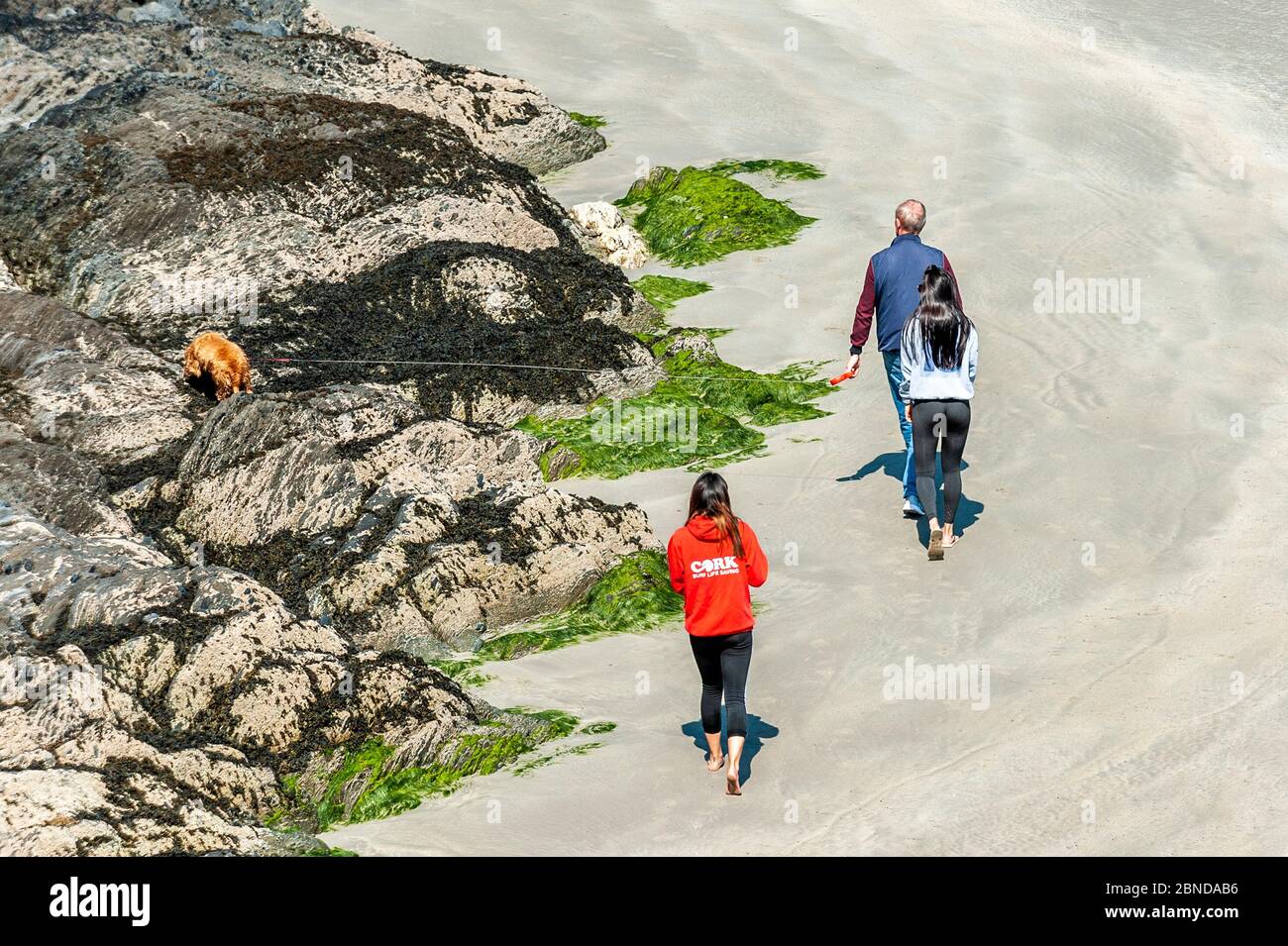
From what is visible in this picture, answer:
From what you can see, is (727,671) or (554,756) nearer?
(727,671)

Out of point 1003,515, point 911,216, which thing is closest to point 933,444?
point 1003,515

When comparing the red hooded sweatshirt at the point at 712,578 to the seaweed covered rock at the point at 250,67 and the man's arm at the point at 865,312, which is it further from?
the seaweed covered rock at the point at 250,67

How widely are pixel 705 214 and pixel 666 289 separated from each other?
2058 mm

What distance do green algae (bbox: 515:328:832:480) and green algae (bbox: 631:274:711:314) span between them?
1548mm

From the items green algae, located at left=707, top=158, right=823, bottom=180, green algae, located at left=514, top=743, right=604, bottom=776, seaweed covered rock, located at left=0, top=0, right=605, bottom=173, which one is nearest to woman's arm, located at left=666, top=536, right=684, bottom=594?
green algae, located at left=514, top=743, right=604, bottom=776

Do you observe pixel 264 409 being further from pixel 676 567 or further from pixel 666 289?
pixel 666 289

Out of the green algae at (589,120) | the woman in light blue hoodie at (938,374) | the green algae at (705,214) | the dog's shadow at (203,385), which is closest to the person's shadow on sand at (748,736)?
the woman in light blue hoodie at (938,374)

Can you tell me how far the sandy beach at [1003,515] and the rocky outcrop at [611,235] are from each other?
2.89 ft

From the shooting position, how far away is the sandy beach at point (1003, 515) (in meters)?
6.82

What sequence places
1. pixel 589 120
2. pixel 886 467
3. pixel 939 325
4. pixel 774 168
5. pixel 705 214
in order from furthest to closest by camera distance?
pixel 589 120
pixel 774 168
pixel 705 214
pixel 886 467
pixel 939 325

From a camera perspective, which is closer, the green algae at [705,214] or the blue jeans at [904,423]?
the blue jeans at [904,423]

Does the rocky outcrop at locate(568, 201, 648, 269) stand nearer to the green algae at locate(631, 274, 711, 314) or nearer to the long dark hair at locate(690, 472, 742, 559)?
the green algae at locate(631, 274, 711, 314)

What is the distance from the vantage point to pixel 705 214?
1719cm

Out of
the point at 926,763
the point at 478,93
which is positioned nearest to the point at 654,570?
the point at 926,763
